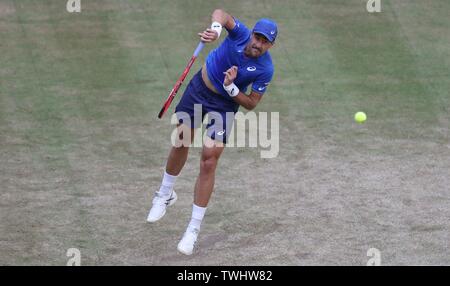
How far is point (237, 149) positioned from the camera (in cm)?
1443

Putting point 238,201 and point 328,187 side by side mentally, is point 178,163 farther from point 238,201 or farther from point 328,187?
point 328,187

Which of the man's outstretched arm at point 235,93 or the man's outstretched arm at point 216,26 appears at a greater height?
the man's outstretched arm at point 216,26

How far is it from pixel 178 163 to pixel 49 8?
7861 millimetres

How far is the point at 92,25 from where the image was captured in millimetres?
17891

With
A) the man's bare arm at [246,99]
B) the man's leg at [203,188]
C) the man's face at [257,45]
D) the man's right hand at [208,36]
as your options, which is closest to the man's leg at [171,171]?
the man's leg at [203,188]

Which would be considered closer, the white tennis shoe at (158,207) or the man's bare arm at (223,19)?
the man's bare arm at (223,19)

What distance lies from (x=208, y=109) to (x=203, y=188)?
0.94 meters

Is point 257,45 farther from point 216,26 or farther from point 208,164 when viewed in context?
point 208,164

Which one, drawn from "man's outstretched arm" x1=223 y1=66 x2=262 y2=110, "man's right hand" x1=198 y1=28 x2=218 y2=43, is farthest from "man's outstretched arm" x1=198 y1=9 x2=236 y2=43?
"man's outstretched arm" x1=223 y1=66 x2=262 y2=110

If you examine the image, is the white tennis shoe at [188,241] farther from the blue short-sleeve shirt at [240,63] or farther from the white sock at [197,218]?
the blue short-sleeve shirt at [240,63]

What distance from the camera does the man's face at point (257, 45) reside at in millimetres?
10656

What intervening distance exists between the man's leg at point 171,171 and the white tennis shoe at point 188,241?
→ 0.76m

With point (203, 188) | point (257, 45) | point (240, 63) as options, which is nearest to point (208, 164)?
point (203, 188)
